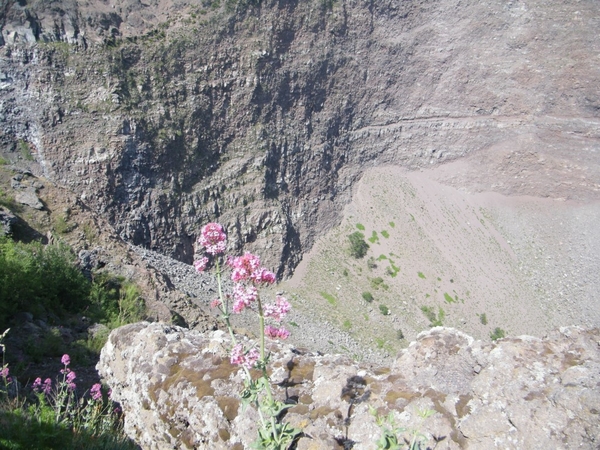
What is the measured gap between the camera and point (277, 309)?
4.29 metres

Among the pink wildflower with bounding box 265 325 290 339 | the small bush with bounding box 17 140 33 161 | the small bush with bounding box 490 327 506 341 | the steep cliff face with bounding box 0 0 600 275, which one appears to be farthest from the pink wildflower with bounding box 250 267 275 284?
the small bush with bounding box 490 327 506 341

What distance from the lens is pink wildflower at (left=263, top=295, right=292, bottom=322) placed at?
4250 millimetres

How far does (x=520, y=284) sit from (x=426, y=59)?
26.1m

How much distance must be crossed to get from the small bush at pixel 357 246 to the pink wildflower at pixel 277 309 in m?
38.6

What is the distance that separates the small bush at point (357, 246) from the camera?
139 ft

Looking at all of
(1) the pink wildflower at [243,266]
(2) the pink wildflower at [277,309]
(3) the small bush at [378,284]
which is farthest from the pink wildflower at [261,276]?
(3) the small bush at [378,284]

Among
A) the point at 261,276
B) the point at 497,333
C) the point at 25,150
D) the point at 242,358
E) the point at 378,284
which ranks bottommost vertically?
the point at 497,333

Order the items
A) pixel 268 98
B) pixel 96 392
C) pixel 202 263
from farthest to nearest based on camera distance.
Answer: pixel 268 98
pixel 96 392
pixel 202 263

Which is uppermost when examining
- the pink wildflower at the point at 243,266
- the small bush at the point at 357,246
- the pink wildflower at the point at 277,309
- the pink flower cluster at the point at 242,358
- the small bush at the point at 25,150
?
the pink wildflower at the point at 243,266

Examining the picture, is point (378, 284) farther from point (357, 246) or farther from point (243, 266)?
point (243, 266)

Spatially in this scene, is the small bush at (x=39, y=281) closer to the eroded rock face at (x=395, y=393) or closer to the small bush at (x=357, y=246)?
the eroded rock face at (x=395, y=393)

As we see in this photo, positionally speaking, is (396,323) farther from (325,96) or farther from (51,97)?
(51,97)

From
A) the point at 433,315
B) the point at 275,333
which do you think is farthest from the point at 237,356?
→ the point at 433,315

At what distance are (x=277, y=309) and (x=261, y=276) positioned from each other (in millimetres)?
354
